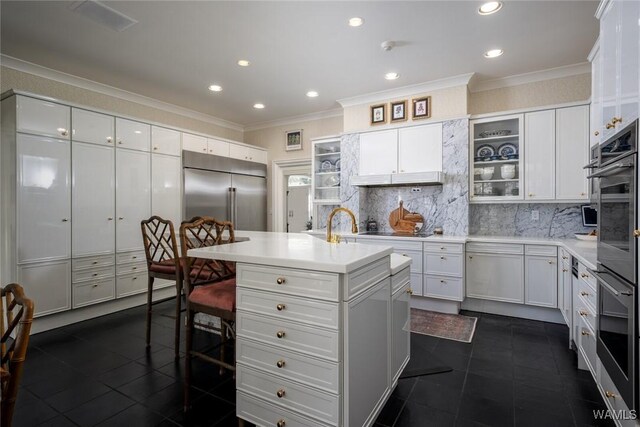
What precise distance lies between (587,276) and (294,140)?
4.65 m

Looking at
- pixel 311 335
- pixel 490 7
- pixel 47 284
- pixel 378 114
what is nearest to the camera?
pixel 311 335

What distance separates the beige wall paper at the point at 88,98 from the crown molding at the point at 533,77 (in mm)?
4350

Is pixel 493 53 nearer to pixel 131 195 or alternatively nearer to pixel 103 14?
pixel 103 14

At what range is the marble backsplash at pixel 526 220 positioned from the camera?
147 inches

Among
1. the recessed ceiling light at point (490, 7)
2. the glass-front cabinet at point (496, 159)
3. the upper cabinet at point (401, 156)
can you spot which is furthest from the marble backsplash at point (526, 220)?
the recessed ceiling light at point (490, 7)

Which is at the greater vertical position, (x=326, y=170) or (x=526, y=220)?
(x=326, y=170)

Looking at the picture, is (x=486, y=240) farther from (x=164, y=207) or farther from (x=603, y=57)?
(x=164, y=207)

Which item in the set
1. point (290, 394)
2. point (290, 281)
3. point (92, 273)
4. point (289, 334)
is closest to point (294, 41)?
point (290, 281)

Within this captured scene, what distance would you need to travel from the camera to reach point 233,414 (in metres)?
1.93

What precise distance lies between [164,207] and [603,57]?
15.0 feet

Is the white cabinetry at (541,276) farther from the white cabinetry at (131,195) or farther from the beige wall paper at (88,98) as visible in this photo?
the beige wall paper at (88,98)

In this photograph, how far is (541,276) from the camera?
11.1 feet

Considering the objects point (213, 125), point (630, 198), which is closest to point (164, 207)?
point (213, 125)

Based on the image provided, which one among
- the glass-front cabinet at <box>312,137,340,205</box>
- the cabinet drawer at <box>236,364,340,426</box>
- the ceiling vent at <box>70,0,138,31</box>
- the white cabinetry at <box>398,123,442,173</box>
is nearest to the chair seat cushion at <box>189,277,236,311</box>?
the cabinet drawer at <box>236,364,340,426</box>
